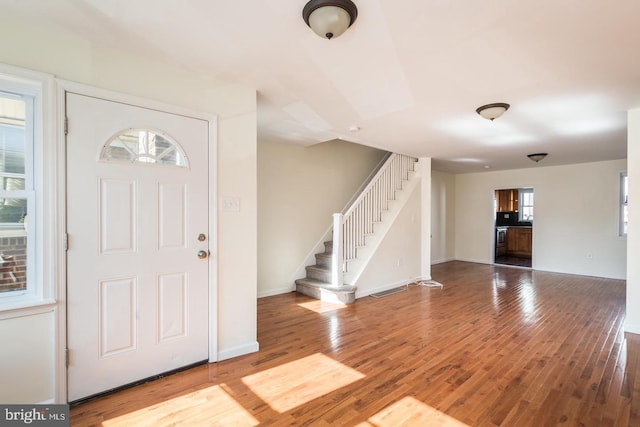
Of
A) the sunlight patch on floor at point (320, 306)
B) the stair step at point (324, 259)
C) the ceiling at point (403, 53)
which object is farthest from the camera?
the stair step at point (324, 259)

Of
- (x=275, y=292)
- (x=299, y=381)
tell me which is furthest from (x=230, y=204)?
(x=275, y=292)

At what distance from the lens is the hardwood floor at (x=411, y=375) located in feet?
6.50

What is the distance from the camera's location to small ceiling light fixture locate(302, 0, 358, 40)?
5.51ft

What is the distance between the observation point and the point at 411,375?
2492mm

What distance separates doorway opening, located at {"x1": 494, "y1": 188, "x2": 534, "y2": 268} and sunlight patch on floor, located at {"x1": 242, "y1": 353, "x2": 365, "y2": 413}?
7.83 meters

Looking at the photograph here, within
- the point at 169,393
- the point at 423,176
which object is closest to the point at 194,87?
the point at 169,393

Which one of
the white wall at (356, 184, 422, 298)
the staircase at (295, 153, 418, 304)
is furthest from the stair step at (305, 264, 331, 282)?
the white wall at (356, 184, 422, 298)

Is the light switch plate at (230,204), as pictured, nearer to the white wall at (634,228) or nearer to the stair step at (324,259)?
the stair step at (324,259)

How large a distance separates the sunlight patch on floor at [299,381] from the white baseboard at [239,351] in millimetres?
385

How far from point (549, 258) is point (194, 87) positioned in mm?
8121

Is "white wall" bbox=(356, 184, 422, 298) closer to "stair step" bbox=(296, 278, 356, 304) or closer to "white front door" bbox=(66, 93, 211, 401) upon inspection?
"stair step" bbox=(296, 278, 356, 304)

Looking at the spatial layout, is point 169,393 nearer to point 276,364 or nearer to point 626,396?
point 276,364

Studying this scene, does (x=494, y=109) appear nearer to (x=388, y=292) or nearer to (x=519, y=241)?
(x=388, y=292)

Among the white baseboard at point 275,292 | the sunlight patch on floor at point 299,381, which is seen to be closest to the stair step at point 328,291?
the white baseboard at point 275,292
